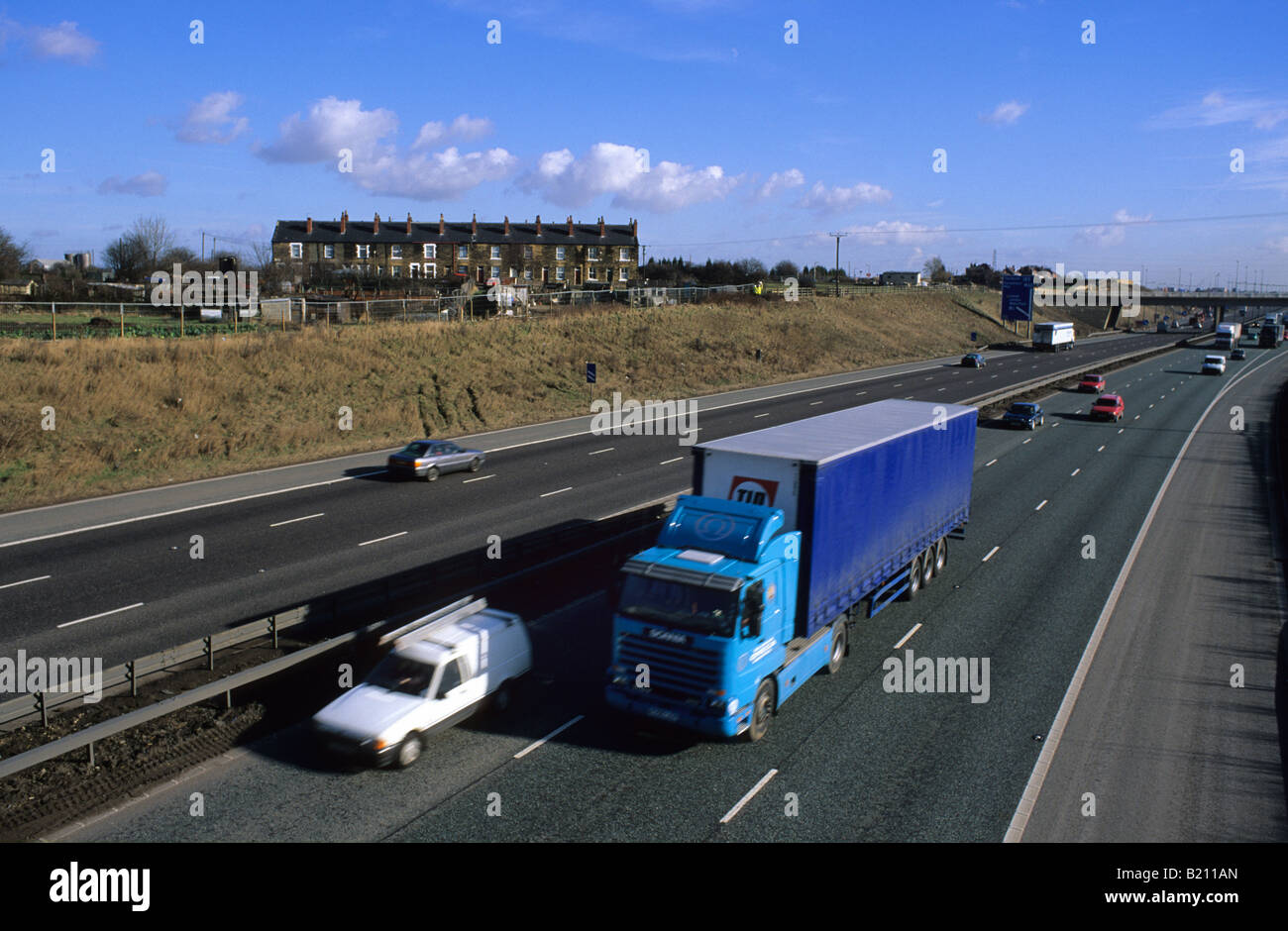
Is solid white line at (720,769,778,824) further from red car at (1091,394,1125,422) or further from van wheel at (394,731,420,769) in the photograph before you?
red car at (1091,394,1125,422)

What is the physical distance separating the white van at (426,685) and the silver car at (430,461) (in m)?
16.2

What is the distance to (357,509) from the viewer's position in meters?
25.7

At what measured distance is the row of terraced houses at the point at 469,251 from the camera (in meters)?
96.2

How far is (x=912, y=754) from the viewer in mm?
12234

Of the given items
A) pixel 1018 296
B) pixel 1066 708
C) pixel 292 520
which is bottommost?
pixel 1066 708

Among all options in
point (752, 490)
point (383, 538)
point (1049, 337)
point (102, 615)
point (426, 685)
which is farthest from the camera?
point (1049, 337)

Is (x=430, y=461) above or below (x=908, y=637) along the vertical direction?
above

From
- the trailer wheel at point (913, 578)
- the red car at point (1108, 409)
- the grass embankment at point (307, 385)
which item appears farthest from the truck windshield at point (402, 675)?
the red car at point (1108, 409)

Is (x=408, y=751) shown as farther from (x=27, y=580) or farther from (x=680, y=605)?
(x=27, y=580)

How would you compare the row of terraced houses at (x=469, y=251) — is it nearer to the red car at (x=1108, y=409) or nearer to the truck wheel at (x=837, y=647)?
the red car at (x=1108, y=409)

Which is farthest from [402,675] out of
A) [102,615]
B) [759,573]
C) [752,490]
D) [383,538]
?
[383,538]

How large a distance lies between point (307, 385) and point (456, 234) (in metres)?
69.0

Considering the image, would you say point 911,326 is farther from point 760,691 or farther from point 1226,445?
point 760,691
